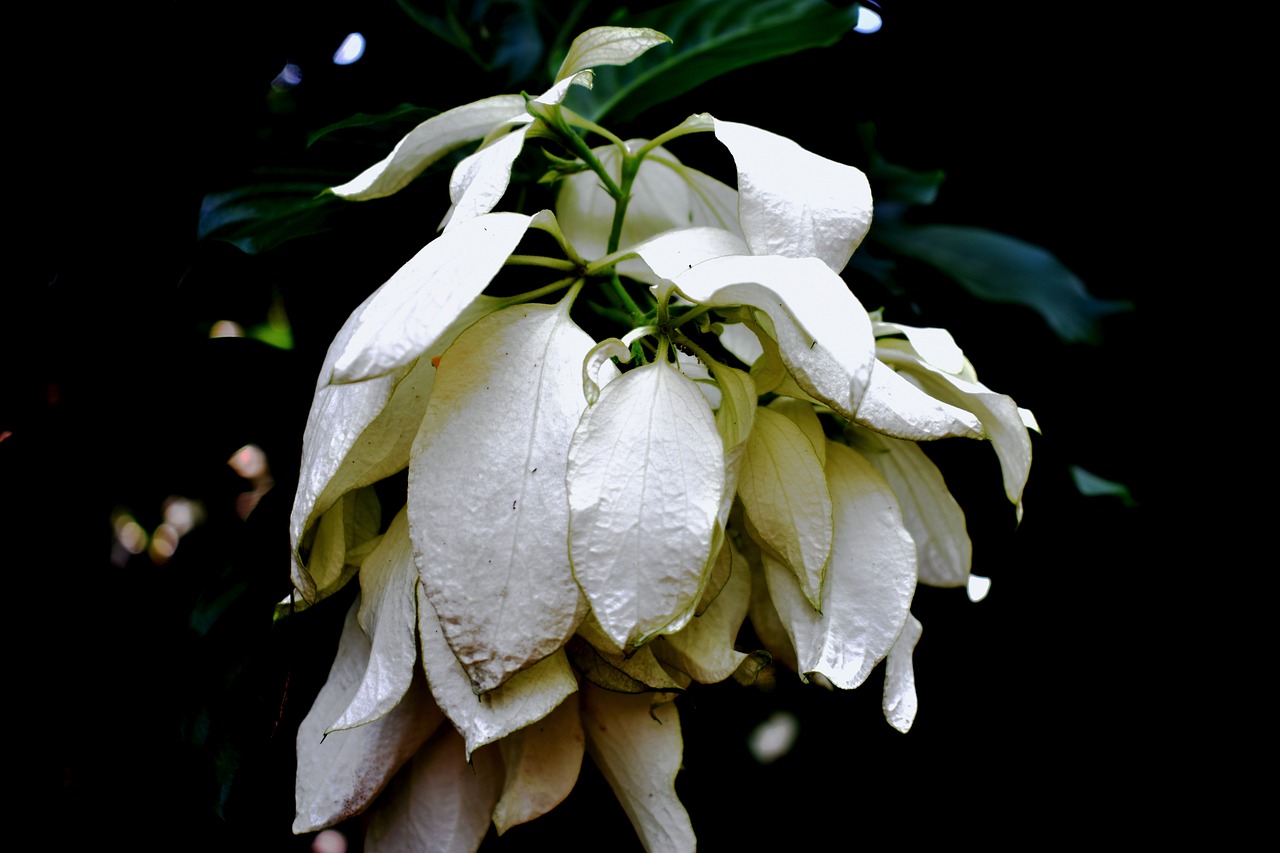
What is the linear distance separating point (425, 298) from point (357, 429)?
0.10 ft

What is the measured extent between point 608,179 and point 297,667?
156 millimetres

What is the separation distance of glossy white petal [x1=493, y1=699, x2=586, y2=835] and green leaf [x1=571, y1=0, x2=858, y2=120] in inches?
9.3

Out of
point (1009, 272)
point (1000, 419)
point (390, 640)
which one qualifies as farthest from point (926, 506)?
point (1009, 272)

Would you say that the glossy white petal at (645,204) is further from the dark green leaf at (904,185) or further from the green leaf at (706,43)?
the dark green leaf at (904,185)

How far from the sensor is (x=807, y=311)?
0.16m

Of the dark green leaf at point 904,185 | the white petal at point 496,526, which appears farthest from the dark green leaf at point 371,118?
the dark green leaf at point 904,185

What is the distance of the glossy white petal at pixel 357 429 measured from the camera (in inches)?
6.7

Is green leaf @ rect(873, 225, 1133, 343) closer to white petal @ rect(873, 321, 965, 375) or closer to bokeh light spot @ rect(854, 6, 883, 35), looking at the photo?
bokeh light spot @ rect(854, 6, 883, 35)

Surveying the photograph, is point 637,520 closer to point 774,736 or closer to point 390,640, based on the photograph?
point 390,640

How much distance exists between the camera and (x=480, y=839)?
0.21 metres

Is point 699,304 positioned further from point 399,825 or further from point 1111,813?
point 1111,813

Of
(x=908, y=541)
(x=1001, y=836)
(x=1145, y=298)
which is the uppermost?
(x=908, y=541)

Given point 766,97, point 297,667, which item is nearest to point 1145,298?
point 766,97

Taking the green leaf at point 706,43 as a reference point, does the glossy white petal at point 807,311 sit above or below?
above
